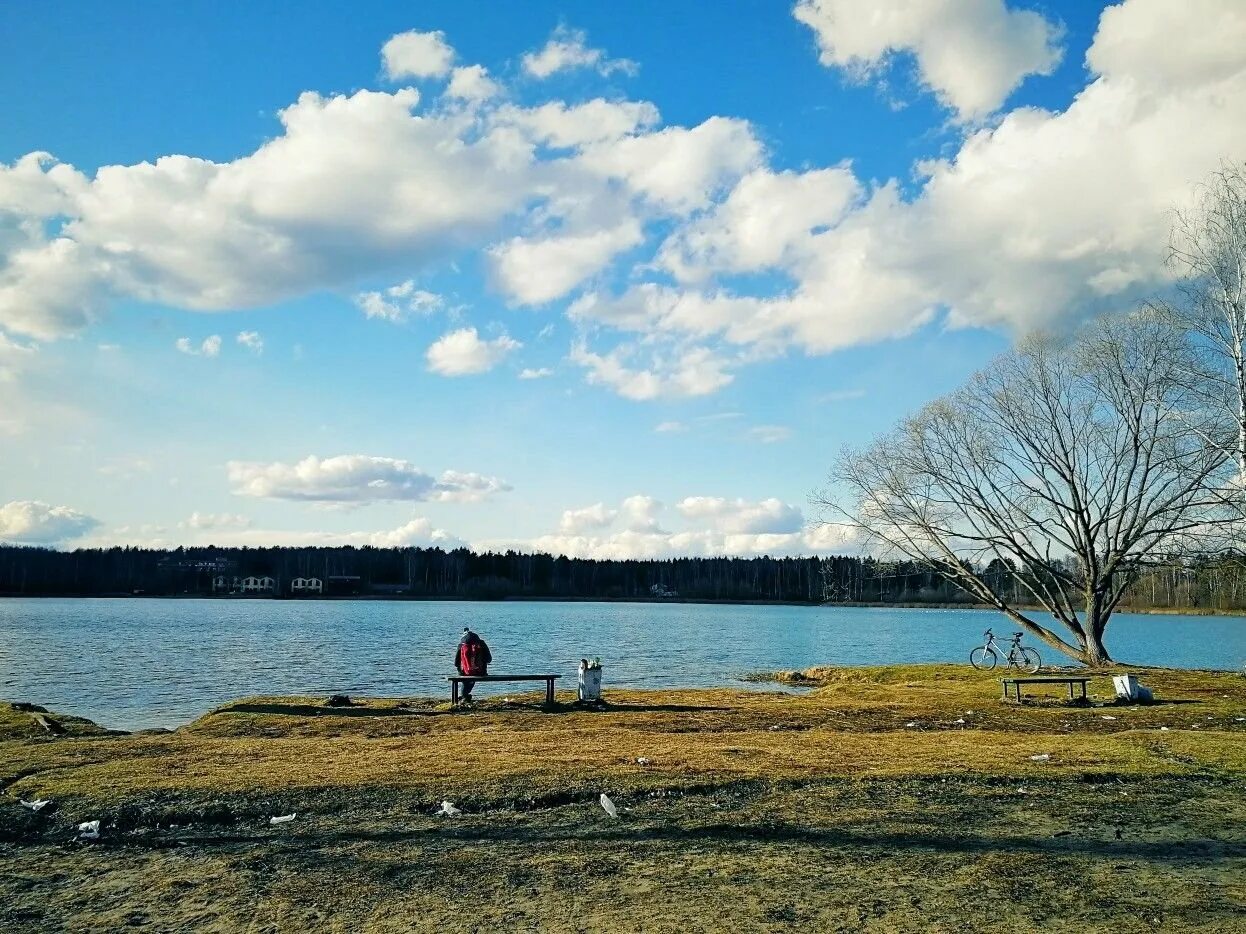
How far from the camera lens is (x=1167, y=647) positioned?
6544 centimetres

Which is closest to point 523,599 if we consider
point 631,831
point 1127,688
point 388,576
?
point 388,576

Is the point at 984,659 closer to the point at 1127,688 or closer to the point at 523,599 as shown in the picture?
the point at 1127,688

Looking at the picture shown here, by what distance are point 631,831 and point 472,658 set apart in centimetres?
1427

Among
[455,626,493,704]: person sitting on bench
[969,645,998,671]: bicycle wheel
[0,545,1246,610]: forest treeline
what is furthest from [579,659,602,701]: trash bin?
[0,545,1246,610]: forest treeline

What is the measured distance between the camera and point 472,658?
2284 centimetres

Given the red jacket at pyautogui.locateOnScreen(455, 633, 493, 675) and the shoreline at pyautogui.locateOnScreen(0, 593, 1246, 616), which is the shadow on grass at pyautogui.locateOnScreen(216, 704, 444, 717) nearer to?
the red jacket at pyautogui.locateOnScreen(455, 633, 493, 675)

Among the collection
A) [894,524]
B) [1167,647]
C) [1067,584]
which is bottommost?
[1167,647]

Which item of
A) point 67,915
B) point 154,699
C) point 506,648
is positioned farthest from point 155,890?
point 506,648

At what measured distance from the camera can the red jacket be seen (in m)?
22.8

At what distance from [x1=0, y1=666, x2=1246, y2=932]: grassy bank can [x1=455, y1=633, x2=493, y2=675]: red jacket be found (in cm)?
590

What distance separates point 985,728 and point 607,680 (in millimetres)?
18666

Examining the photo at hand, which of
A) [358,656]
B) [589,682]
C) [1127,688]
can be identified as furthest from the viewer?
[358,656]

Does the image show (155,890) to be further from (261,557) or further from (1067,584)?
(261,557)

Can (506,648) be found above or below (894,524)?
below
